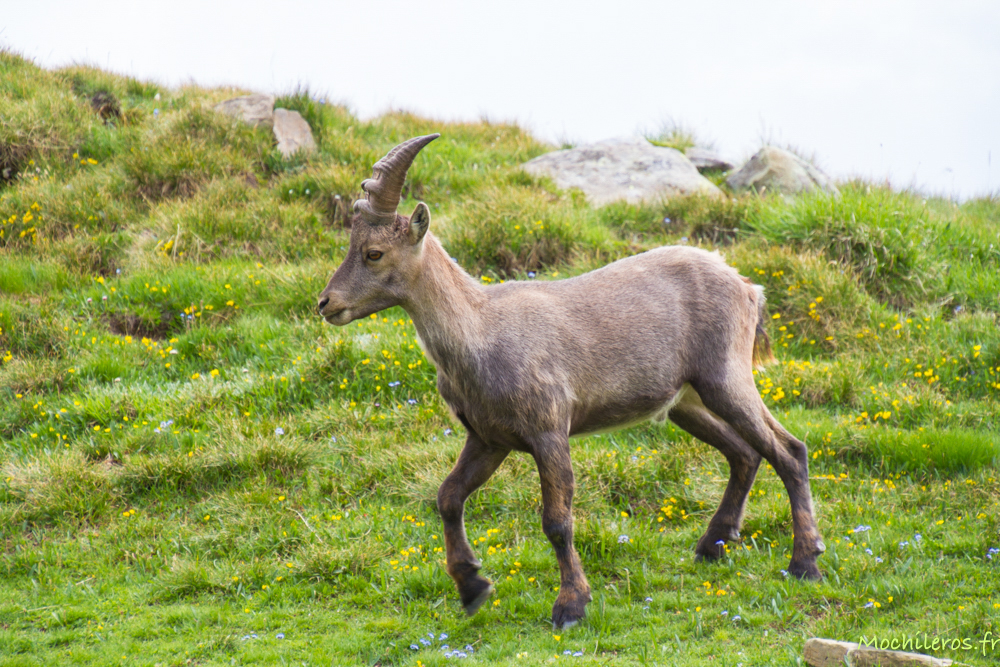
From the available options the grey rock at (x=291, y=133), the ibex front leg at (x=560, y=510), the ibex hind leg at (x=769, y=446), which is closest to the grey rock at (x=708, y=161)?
the grey rock at (x=291, y=133)

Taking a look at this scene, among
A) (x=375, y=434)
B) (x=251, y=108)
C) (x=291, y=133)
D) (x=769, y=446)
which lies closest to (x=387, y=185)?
(x=769, y=446)

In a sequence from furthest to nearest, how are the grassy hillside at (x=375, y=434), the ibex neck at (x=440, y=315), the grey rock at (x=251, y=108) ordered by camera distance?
1. the grey rock at (x=251, y=108)
2. the grassy hillside at (x=375, y=434)
3. the ibex neck at (x=440, y=315)

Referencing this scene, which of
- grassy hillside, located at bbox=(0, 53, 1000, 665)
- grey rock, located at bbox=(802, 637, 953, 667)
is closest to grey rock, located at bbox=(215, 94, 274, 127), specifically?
grassy hillside, located at bbox=(0, 53, 1000, 665)

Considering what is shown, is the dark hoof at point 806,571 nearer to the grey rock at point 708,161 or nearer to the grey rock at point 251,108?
the grey rock at point 708,161

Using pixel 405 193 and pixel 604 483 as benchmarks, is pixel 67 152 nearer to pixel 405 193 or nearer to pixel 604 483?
pixel 405 193

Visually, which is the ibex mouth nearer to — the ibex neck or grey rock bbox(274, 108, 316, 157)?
the ibex neck

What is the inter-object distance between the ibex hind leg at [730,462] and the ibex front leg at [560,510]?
1.19 metres

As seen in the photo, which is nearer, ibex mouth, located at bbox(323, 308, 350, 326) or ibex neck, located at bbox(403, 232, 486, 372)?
ibex mouth, located at bbox(323, 308, 350, 326)

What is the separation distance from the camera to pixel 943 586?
5.38 m

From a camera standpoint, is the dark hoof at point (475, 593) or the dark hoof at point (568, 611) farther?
the dark hoof at point (475, 593)

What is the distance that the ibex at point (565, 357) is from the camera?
5.19 meters

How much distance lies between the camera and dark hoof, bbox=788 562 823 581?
5610mm

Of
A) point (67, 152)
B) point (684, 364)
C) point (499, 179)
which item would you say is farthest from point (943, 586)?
point (67, 152)

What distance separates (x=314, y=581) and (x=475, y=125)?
11442mm
